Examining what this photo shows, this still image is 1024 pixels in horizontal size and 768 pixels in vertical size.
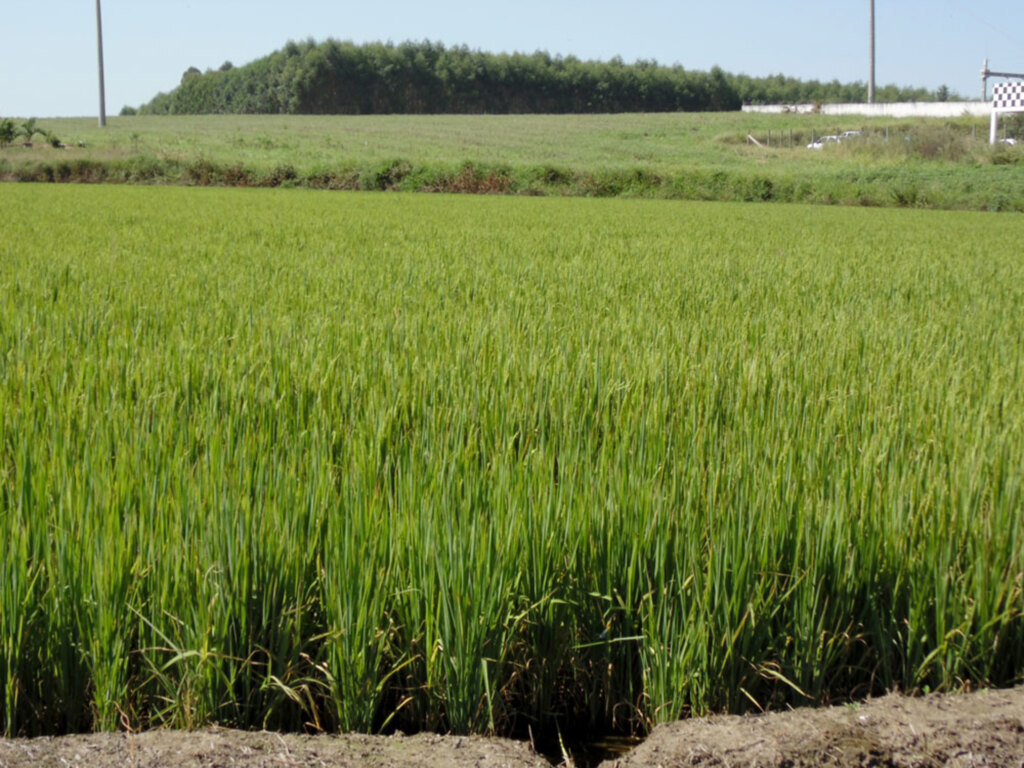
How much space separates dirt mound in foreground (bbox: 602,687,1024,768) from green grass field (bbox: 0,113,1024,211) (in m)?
22.8

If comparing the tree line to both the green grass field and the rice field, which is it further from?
the rice field

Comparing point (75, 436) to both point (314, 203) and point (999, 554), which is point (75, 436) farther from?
point (314, 203)

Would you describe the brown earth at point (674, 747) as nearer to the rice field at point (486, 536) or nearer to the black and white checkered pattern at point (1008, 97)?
the rice field at point (486, 536)

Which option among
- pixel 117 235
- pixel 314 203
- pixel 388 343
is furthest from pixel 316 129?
pixel 388 343

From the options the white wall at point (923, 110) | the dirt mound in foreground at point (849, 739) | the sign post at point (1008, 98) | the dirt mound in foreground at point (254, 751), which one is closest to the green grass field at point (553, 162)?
the sign post at point (1008, 98)

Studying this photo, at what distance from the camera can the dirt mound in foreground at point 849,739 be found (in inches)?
52.6

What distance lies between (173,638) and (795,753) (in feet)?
3.24

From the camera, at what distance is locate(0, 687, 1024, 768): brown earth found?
1.27 m

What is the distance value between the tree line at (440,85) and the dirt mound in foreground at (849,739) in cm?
7835

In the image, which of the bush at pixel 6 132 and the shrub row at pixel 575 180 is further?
the bush at pixel 6 132

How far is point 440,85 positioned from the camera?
258 feet

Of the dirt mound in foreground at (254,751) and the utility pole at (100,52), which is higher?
the utility pole at (100,52)

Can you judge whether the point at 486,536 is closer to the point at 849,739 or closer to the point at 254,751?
the point at 254,751

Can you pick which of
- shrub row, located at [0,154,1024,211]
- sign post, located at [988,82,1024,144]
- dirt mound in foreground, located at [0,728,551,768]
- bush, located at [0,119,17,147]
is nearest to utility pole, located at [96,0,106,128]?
bush, located at [0,119,17,147]
